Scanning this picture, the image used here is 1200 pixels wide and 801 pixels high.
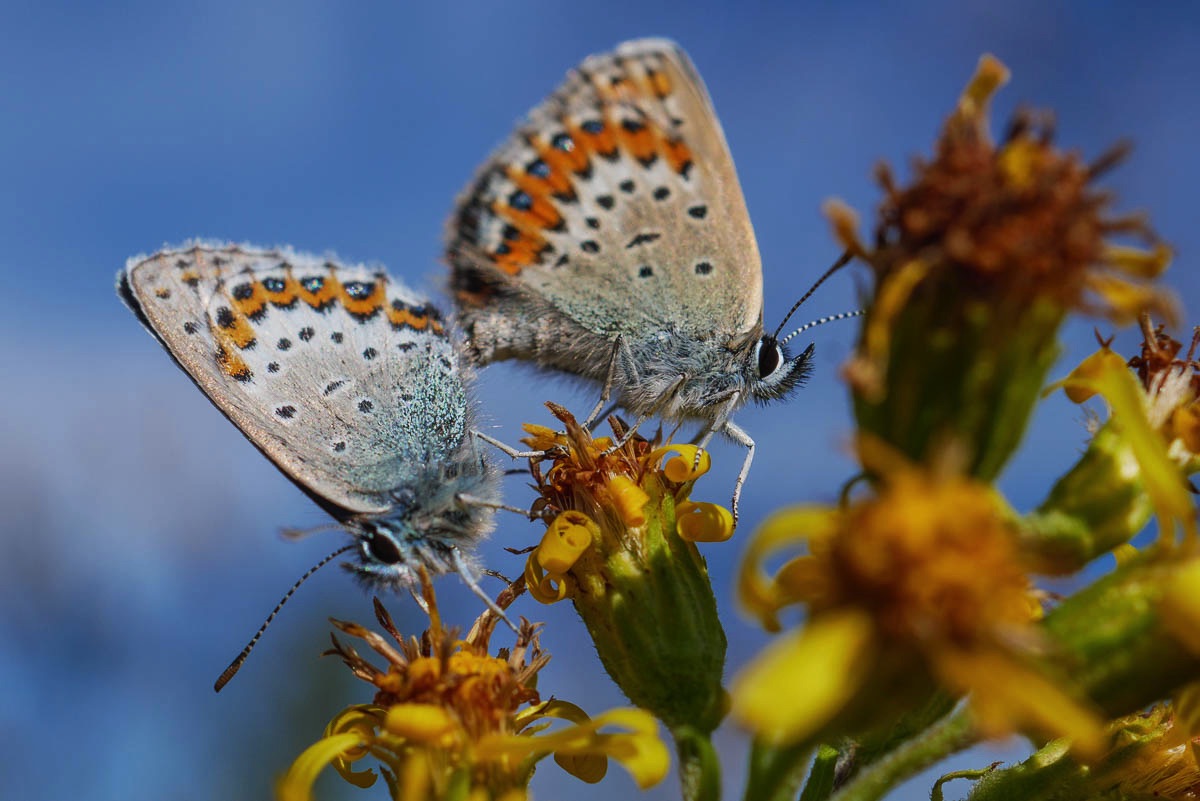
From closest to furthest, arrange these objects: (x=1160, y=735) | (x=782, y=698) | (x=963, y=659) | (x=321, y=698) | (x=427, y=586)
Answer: (x=782, y=698)
(x=963, y=659)
(x=1160, y=735)
(x=427, y=586)
(x=321, y=698)

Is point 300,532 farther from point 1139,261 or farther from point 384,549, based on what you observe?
point 1139,261

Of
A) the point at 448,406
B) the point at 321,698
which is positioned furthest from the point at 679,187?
the point at 321,698

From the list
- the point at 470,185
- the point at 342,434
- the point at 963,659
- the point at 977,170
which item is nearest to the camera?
Answer: the point at 963,659

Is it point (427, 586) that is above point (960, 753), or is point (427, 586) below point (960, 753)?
above

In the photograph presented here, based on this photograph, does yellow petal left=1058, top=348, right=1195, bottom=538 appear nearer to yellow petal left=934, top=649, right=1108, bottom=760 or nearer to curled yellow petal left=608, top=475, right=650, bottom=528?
yellow petal left=934, top=649, right=1108, bottom=760

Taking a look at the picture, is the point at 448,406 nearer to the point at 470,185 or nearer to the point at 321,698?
the point at 470,185

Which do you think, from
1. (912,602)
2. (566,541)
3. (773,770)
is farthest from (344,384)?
(912,602)

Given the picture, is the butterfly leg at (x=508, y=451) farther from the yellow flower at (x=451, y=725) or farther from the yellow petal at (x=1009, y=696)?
the yellow petal at (x=1009, y=696)
